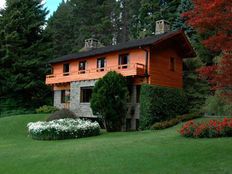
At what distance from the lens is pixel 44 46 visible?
47844 mm

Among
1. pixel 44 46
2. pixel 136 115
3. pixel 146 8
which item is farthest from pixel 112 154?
pixel 146 8

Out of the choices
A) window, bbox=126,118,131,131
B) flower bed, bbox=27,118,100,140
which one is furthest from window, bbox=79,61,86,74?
flower bed, bbox=27,118,100,140

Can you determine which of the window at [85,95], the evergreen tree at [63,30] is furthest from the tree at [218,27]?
the evergreen tree at [63,30]

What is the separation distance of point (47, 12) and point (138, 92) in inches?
929

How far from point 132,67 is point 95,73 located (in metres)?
4.33

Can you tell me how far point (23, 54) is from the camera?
46.4 metres

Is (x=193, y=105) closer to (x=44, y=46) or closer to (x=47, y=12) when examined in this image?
(x=44, y=46)

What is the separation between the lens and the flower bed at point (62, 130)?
24703 millimetres

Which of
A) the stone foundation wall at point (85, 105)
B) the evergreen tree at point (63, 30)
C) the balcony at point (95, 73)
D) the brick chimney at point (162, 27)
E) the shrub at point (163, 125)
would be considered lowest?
the shrub at point (163, 125)

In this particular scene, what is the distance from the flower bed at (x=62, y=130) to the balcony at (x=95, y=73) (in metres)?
6.66

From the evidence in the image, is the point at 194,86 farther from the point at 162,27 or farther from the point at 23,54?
the point at 23,54

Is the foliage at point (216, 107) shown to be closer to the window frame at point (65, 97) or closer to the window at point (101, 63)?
the window at point (101, 63)

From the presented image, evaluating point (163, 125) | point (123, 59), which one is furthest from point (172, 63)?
point (163, 125)

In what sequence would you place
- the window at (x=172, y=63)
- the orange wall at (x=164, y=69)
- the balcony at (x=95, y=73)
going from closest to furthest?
the balcony at (x=95, y=73) → the orange wall at (x=164, y=69) → the window at (x=172, y=63)
